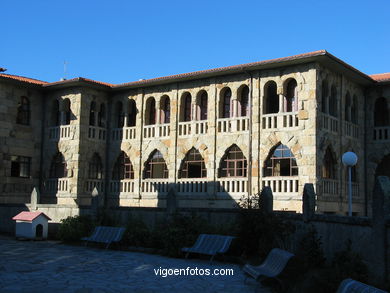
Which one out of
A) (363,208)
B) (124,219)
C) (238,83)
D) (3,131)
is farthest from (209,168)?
(3,131)

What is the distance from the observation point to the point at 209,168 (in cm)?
2427

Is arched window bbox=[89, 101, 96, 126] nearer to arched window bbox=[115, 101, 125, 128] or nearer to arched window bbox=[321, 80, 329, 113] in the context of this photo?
arched window bbox=[115, 101, 125, 128]

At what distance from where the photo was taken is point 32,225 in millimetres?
20266

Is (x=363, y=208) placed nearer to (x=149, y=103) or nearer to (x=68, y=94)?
(x=149, y=103)

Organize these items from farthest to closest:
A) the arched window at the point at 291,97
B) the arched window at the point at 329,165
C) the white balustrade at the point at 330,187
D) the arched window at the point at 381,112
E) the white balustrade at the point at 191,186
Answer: the arched window at the point at 381,112 → the white balustrade at the point at 191,186 → the arched window at the point at 329,165 → the arched window at the point at 291,97 → the white balustrade at the point at 330,187

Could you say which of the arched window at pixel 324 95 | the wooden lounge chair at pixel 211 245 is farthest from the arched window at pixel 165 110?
the wooden lounge chair at pixel 211 245

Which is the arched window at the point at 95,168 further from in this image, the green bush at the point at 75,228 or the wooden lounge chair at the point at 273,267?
the wooden lounge chair at the point at 273,267

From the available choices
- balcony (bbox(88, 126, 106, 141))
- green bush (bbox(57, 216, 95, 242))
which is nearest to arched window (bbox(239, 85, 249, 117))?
balcony (bbox(88, 126, 106, 141))

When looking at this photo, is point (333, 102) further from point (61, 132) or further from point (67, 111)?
point (61, 132)

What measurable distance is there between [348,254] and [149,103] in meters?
18.5

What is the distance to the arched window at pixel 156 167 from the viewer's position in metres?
26.2

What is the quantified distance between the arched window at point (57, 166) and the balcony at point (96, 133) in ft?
6.32

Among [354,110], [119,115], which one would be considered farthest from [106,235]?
[354,110]

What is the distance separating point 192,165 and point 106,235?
810cm
